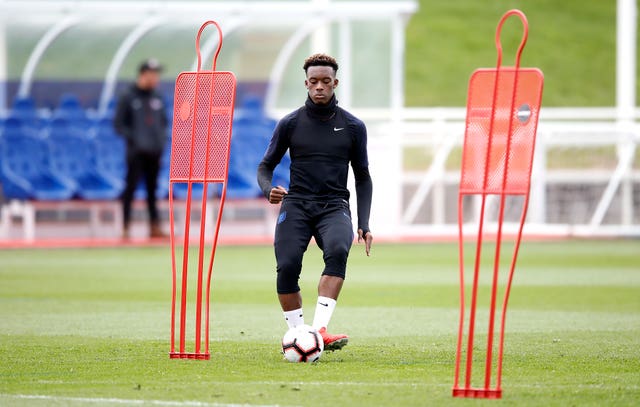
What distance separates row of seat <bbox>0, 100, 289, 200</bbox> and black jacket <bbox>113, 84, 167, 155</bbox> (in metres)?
1.40

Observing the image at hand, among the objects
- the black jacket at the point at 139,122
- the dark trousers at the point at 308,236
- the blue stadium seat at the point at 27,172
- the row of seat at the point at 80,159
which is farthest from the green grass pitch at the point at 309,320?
the row of seat at the point at 80,159

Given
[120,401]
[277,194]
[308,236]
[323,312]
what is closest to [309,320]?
[308,236]

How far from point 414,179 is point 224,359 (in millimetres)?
17445

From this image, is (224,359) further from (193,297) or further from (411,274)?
(411,274)

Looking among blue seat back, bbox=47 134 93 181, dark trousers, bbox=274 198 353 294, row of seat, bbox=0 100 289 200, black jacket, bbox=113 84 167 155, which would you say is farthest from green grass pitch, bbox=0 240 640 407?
blue seat back, bbox=47 134 93 181

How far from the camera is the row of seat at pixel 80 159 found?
24.4 m

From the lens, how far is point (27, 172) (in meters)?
24.5

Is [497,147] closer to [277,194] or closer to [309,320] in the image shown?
[277,194]

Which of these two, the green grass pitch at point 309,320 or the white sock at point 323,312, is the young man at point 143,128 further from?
the white sock at point 323,312

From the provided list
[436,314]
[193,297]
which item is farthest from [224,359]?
[193,297]

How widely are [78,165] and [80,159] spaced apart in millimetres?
133

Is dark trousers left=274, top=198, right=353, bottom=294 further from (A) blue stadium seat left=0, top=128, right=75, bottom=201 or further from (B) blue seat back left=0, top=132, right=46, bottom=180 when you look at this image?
(B) blue seat back left=0, top=132, right=46, bottom=180

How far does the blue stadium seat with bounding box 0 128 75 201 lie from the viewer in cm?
2405

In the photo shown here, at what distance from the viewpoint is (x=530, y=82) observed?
7.41m
